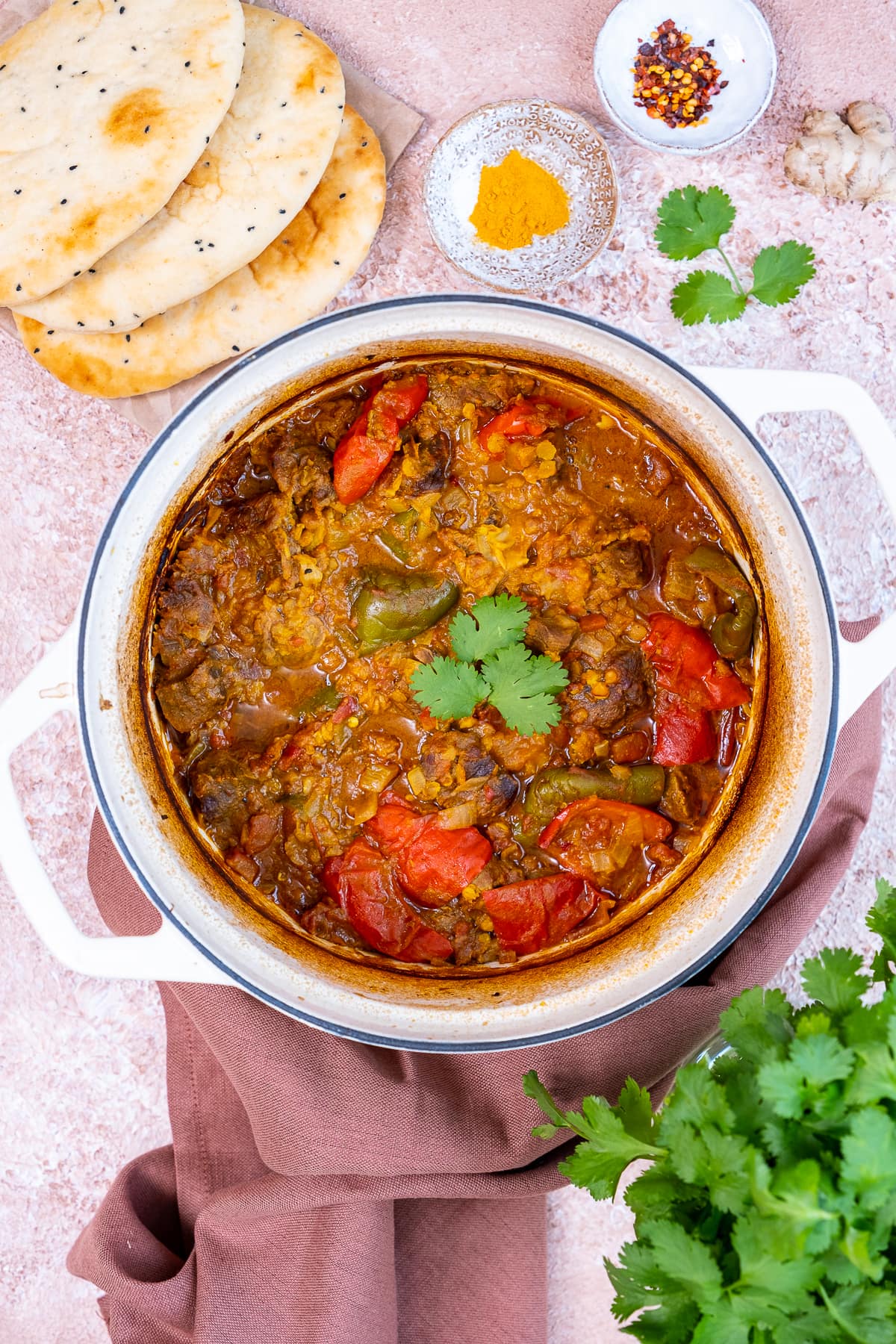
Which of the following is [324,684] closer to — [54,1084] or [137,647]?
[137,647]

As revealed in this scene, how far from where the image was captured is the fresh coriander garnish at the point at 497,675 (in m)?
2.68

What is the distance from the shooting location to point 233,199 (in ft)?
9.12

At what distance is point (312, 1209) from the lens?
9.78 ft

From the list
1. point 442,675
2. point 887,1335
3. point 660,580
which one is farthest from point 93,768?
point 887,1335

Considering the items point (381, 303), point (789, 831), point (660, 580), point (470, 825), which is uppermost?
point (381, 303)

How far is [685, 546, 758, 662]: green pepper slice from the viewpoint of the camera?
106 inches

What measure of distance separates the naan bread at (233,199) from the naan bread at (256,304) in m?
0.10

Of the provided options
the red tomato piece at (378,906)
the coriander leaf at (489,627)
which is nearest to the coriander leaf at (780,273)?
the coriander leaf at (489,627)

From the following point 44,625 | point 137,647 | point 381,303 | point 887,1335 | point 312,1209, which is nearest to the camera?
point 887,1335

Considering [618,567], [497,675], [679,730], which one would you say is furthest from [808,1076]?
[618,567]

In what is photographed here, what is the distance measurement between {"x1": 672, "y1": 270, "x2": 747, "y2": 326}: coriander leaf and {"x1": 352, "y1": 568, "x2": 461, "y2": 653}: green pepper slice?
92 cm

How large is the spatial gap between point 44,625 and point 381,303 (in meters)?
1.48

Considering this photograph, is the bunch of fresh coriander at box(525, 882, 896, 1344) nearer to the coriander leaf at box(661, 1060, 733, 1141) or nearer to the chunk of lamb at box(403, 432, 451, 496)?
the coriander leaf at box(661, 1060, 733, 1141)

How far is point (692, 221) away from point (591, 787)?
1434mm
